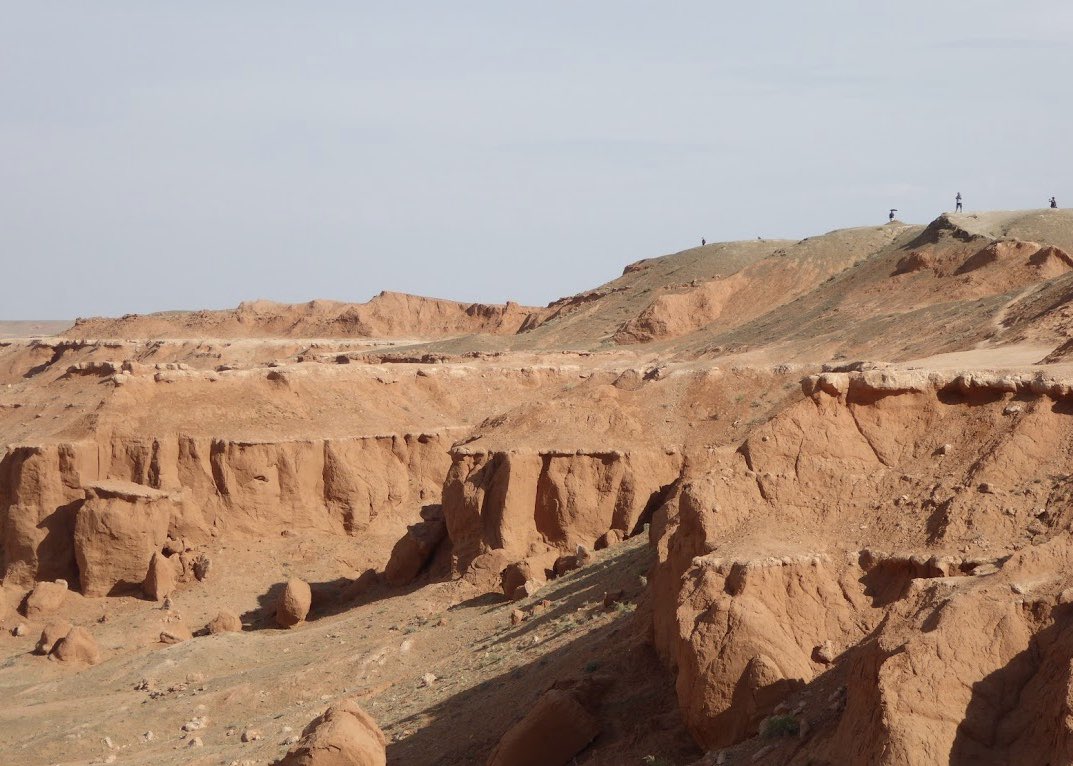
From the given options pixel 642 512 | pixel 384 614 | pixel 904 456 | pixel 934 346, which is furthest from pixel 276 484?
pixel 904 456

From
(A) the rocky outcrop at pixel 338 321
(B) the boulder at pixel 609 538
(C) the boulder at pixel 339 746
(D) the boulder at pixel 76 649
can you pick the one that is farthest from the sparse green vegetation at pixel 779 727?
(A) the rocky outcrop at pixel 338 321

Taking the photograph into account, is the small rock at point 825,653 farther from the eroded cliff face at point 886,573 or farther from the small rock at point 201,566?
the small rock at point 201,566

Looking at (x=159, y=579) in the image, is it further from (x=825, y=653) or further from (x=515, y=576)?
(x=825, y=653)

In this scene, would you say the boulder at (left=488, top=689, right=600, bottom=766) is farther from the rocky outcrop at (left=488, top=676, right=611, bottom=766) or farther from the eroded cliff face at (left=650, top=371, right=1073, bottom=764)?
the eroded cliff face at (left=650, top=371, right=1073, bottom=764)

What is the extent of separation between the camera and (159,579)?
27000mm

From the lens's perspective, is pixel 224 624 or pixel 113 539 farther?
pixel 113 539

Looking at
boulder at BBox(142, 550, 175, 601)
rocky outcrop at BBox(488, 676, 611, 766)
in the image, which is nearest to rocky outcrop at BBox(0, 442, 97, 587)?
boulder at BBox(142, 550, 175, 601)

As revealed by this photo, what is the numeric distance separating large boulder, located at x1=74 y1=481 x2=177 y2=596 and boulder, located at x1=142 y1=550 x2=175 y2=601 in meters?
0.41

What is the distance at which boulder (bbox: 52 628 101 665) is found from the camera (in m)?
24.0

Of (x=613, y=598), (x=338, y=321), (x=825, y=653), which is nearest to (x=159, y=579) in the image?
(x=613, y=598)

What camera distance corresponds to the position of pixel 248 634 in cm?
2422

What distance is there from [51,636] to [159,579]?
2.81 metres

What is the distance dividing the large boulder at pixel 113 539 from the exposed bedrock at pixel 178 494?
2cm

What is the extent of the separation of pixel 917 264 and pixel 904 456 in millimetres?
35811
